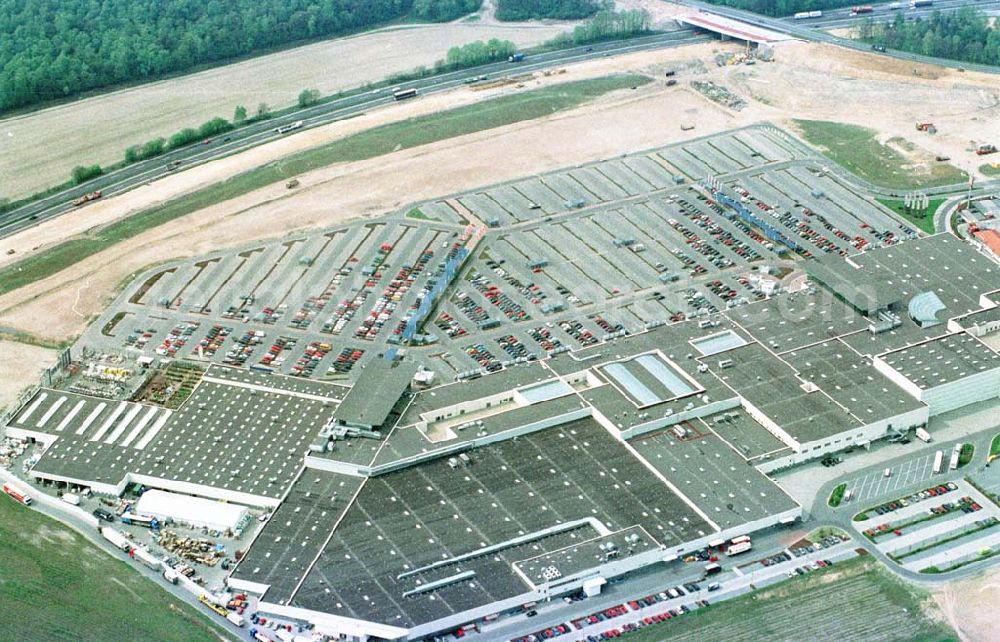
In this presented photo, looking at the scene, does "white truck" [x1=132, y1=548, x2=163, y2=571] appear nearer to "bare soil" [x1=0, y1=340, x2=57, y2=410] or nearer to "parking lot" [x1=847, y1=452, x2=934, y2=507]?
"bare soil" [x1=0, y1=340, x2=57, y2=410]

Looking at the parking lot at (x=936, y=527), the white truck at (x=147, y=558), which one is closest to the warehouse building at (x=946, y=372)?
the parking lot at (x=936, y=527)

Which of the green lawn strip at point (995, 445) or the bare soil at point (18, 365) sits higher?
the bare soil at point (18, 365)

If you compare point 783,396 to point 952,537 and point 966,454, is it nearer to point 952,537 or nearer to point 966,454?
point 966,454

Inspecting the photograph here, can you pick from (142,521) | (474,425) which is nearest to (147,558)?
(142,521)

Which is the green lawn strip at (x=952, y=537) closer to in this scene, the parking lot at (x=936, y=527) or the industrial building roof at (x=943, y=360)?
the parking lot at (x=936, y=527)

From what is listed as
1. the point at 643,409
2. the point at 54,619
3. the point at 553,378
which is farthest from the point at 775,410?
the point at 54,619
